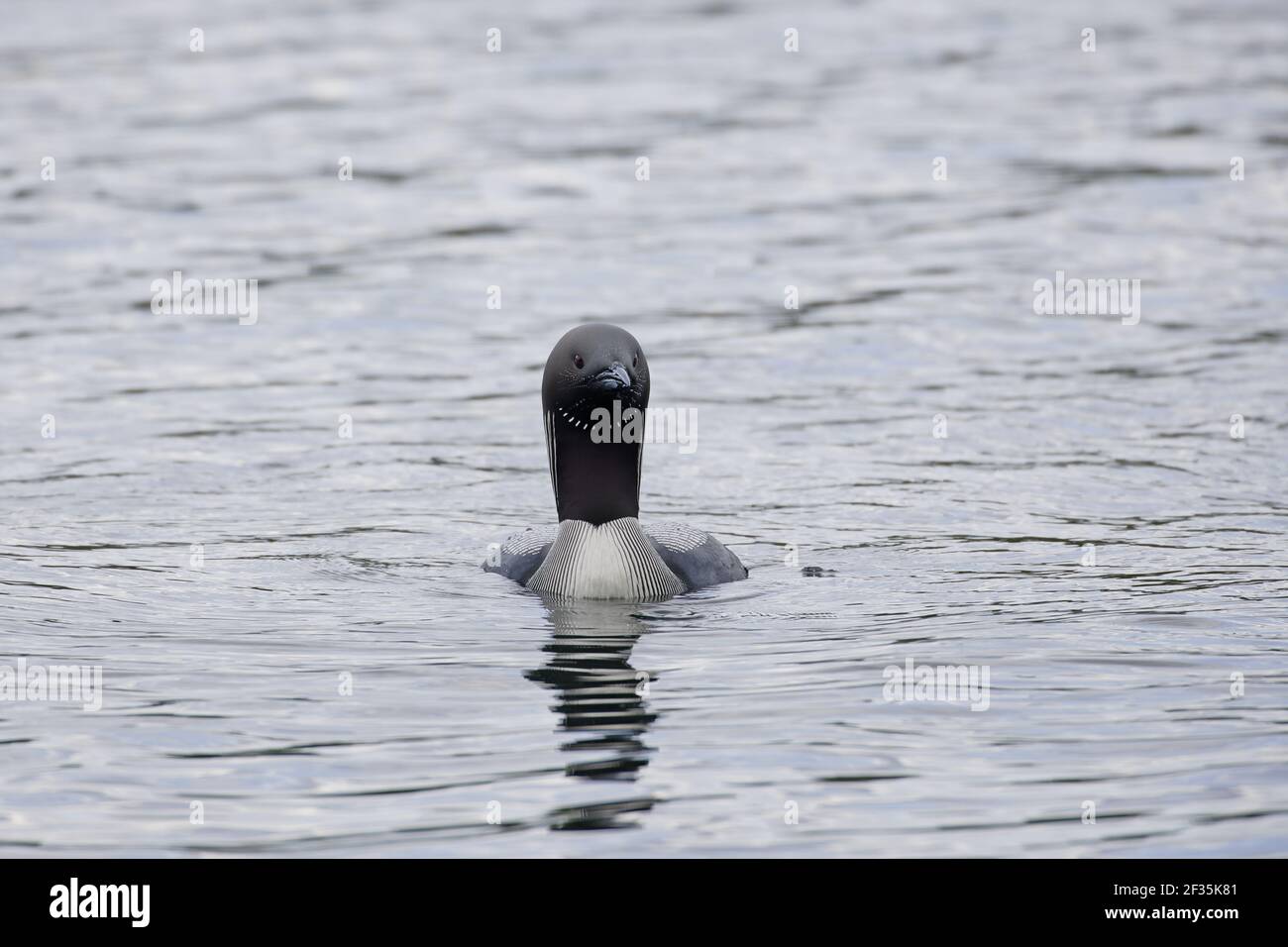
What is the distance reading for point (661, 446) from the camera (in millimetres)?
13977

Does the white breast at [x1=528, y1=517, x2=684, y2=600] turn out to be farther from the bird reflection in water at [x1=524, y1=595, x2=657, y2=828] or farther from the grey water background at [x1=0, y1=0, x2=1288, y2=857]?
the grey water background at [x1=0, y1=0, x2=1288, y2=857]

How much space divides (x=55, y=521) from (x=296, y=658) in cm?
342

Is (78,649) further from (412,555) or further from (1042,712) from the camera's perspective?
(1042,712)

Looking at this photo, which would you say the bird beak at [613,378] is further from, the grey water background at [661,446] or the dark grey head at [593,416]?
the grey water background at [661,446]

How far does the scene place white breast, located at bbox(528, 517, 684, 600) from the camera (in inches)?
393

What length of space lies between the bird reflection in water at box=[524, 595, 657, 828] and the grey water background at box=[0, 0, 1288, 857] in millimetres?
32

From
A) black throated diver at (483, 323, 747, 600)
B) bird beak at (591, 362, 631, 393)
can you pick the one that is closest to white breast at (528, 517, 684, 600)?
black throated diver at (483, 323, 747, 600)

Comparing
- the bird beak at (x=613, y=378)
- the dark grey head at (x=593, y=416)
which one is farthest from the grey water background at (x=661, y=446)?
the bird beak at (x=613, y=378)

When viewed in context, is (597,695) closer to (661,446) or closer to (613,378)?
(613,378)

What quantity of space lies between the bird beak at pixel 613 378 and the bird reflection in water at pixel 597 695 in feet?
3.47

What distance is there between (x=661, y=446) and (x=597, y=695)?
5624mm

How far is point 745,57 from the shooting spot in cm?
2828

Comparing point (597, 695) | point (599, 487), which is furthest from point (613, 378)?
point (597, 695)

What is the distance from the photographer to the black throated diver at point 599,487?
965 centimetres
